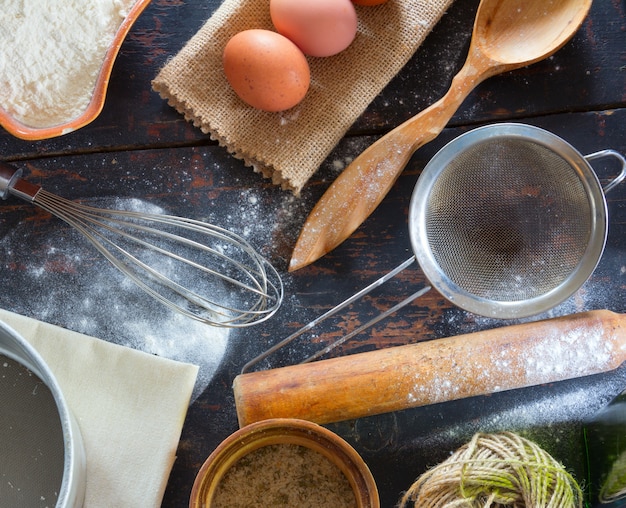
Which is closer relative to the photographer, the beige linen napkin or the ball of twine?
the ball of twine

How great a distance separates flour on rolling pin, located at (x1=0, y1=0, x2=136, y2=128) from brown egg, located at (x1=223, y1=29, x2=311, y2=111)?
6.6 inches

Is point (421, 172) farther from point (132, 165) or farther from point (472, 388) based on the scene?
point (132, 165)

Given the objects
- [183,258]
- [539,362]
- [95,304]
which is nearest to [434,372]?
[539,362]

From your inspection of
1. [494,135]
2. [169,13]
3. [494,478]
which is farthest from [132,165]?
[494,478]

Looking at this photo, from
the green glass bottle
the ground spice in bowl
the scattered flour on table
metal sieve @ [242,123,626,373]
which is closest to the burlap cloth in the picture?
metal sieve @ [242,123,626,373]

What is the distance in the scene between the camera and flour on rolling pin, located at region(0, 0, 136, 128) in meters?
0.90

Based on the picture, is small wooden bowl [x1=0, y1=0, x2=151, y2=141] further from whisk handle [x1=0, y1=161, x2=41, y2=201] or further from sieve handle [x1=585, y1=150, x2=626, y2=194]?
sieve handle [x1=585, y1=150, x2=626, y2=194]

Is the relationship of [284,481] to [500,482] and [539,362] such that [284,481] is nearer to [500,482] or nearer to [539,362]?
[500,482]

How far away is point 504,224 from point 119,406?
0.60 m

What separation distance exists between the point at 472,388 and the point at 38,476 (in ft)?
1.85

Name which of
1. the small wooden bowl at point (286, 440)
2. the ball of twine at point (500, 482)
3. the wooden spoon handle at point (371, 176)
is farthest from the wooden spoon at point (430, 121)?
the ball of twine at point (500, 482)

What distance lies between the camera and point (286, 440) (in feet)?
2.77

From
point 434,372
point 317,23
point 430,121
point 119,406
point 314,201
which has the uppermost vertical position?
point 317,23

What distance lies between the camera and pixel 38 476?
83 cm
